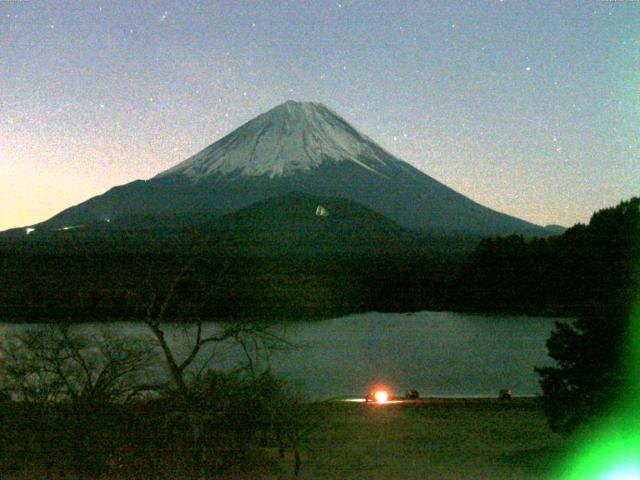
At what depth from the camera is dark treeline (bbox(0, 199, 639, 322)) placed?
23.8 ft

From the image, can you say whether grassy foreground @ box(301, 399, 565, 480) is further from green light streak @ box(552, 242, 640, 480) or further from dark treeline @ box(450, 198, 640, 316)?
dark treeline @ box(450, 198, 640, 316)

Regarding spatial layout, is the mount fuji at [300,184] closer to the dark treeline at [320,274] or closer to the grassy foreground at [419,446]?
the dark treeline at [320,274]

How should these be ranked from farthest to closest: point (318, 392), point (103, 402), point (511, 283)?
point (511, 283), point (318, 392), point (103, 402)

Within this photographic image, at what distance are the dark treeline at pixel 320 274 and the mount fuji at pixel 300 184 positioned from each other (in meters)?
13.5

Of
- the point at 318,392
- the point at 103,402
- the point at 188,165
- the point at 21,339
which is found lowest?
the point at 318,392

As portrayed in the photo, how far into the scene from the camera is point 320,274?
16125 mm

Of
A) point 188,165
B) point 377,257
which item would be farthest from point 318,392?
point 188,165

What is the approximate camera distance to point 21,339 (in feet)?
16.9

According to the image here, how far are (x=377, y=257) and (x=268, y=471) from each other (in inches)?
592

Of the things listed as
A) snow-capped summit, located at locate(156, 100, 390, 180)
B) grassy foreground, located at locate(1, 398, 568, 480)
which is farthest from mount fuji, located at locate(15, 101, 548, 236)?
grassy foreground, located at locate(1, 398, 568, 480)

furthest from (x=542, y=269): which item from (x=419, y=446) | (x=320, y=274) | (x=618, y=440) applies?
(x=618, y=440)

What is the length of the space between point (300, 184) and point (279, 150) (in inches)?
446

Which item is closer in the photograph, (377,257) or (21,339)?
(21,339)

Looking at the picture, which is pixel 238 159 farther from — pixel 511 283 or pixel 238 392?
pixel 238 392
